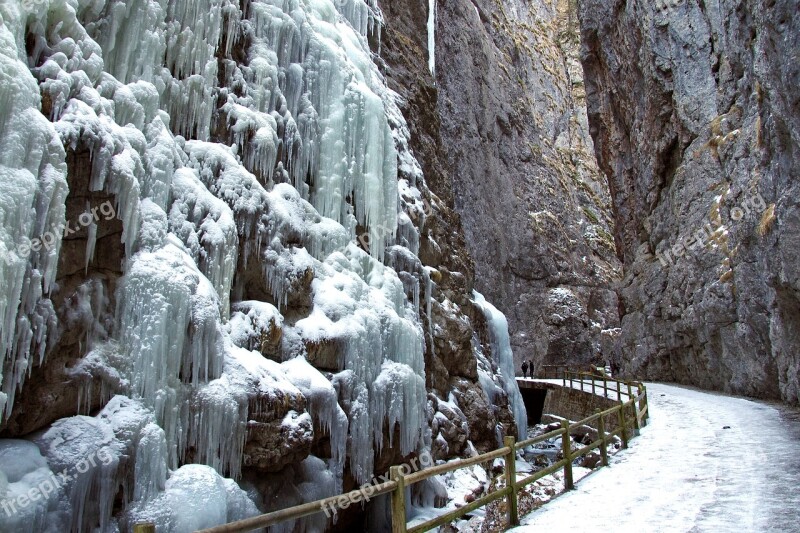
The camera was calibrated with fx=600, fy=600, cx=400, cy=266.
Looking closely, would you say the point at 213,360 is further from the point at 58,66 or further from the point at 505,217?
the point at 505,217

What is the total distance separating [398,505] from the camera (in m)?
5.27

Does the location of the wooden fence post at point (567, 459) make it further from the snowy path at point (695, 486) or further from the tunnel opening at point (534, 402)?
the tunnel opening at point (534, 402)

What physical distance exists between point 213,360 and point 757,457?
8.04 metres

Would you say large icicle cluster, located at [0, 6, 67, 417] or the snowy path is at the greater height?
large icicle cluster, located at [0, 6, 67, 417]

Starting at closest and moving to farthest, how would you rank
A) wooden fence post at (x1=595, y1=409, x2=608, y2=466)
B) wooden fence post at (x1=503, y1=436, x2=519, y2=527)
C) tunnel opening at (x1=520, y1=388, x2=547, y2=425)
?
wooden fence post at (x1=503, y1=436, x2=519, y2=527) < wooden fence post at (x1=595, y1=409, x2=608, y2=466) < tunnel opening at (x1=520, y1=388, x2=547, y2=425)

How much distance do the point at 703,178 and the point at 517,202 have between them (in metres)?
18.7

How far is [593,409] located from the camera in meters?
20.2

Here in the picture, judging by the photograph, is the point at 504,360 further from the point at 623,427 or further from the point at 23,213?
the point at 23,213

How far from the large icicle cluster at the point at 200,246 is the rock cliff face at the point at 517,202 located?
2461cm

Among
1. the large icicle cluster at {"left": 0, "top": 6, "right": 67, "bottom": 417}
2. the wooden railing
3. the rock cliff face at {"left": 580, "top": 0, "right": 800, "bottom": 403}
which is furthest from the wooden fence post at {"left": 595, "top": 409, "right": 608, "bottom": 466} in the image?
the large icicle cluster at {"left": 0, "top": 6, "right": 67, "bottom": 417}

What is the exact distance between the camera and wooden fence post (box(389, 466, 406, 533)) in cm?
518

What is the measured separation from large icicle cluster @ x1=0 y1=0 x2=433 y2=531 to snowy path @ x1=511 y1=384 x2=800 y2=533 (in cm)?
320

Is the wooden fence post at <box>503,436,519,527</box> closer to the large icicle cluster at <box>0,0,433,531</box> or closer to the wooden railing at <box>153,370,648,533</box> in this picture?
the wooden railing at <box>153,370,648,533</box>

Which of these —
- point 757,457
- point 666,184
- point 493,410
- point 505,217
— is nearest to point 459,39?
point 505,217
